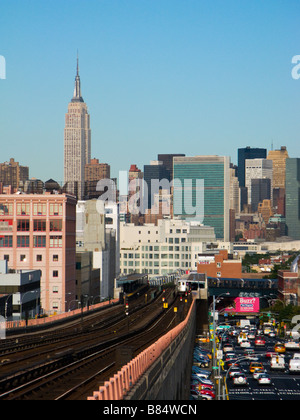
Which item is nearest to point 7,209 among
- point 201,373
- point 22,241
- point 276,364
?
point 22,241

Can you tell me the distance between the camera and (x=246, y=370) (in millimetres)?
100375

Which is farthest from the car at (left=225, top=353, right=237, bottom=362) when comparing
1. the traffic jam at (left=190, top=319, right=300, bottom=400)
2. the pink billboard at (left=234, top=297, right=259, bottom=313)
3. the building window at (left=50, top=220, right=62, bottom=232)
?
the pink billboard at (left=234, top=297, right=259, bottom=313)

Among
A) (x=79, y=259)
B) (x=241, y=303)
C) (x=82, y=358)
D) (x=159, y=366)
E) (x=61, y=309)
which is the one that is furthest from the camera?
(x=241, y=303)

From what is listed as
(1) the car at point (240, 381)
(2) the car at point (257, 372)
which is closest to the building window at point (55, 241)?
(2) the car at point (257, 372)

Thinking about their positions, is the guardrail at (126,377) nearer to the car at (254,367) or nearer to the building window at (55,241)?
the car at (254,367)

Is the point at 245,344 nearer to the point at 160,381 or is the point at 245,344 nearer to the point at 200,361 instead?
the point at 200,361

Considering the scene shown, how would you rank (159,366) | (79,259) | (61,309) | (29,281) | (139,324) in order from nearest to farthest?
(159,366), (139,324), (29,281), (61,309), (79,259)

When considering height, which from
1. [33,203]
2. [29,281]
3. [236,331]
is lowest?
[236,331]

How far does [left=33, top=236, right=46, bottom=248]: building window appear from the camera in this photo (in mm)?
153875

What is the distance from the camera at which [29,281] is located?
127 metres

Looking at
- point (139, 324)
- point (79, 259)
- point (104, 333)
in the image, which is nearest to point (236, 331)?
point (79, 259)

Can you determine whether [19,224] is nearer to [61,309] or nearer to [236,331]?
[61,309]

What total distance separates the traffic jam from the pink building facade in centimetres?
2911
